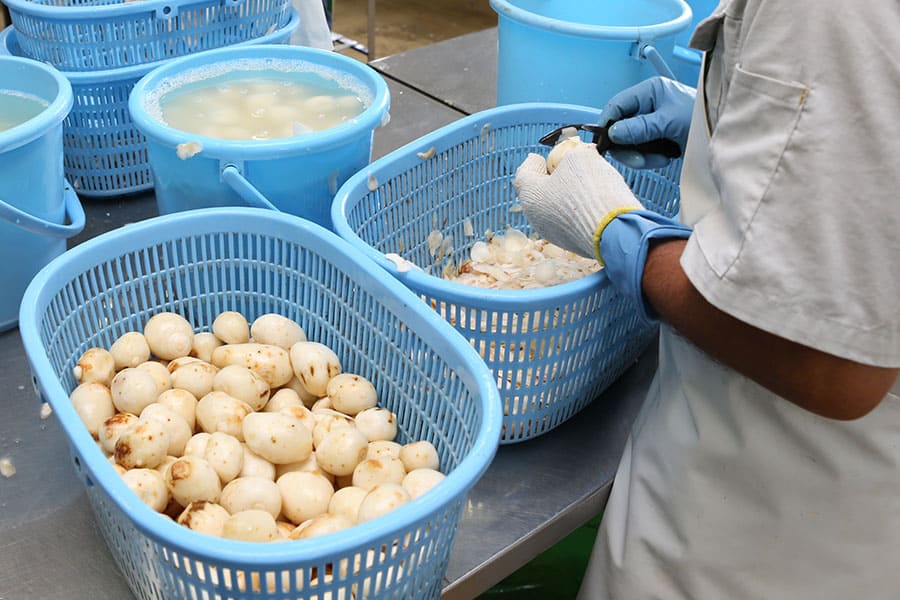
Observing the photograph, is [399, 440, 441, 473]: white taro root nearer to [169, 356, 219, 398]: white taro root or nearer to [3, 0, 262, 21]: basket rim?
[169, 356, 219, 398]: white taro root

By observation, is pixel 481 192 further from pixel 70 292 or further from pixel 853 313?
pixel 853 313

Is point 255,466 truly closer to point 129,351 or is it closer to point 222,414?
point 222,414

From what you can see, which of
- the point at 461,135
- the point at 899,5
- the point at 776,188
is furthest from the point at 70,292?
the point at 899,5

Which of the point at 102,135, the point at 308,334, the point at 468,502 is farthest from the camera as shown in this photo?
the point at 102,135

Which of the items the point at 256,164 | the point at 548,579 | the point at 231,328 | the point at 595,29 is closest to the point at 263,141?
the point at 256,164

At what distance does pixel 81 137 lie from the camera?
1360 millimetres

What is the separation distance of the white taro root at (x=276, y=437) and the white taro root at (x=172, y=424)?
7cm

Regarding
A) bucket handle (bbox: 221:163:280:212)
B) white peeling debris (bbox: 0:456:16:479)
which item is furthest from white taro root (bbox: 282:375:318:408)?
white peeling debris (bbox: 0:456:16:479)

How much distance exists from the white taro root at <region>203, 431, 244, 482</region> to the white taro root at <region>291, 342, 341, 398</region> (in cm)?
15

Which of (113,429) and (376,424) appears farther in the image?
(376,424)

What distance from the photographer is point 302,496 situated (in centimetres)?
85

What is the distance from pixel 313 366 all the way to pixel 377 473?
0.63ft

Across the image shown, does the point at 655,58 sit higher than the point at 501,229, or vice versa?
the point at 655,58

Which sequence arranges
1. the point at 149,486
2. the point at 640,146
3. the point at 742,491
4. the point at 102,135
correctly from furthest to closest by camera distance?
the point at 102,135 → the point at 640,146 → the point at 742,491 → the point at 149,486
